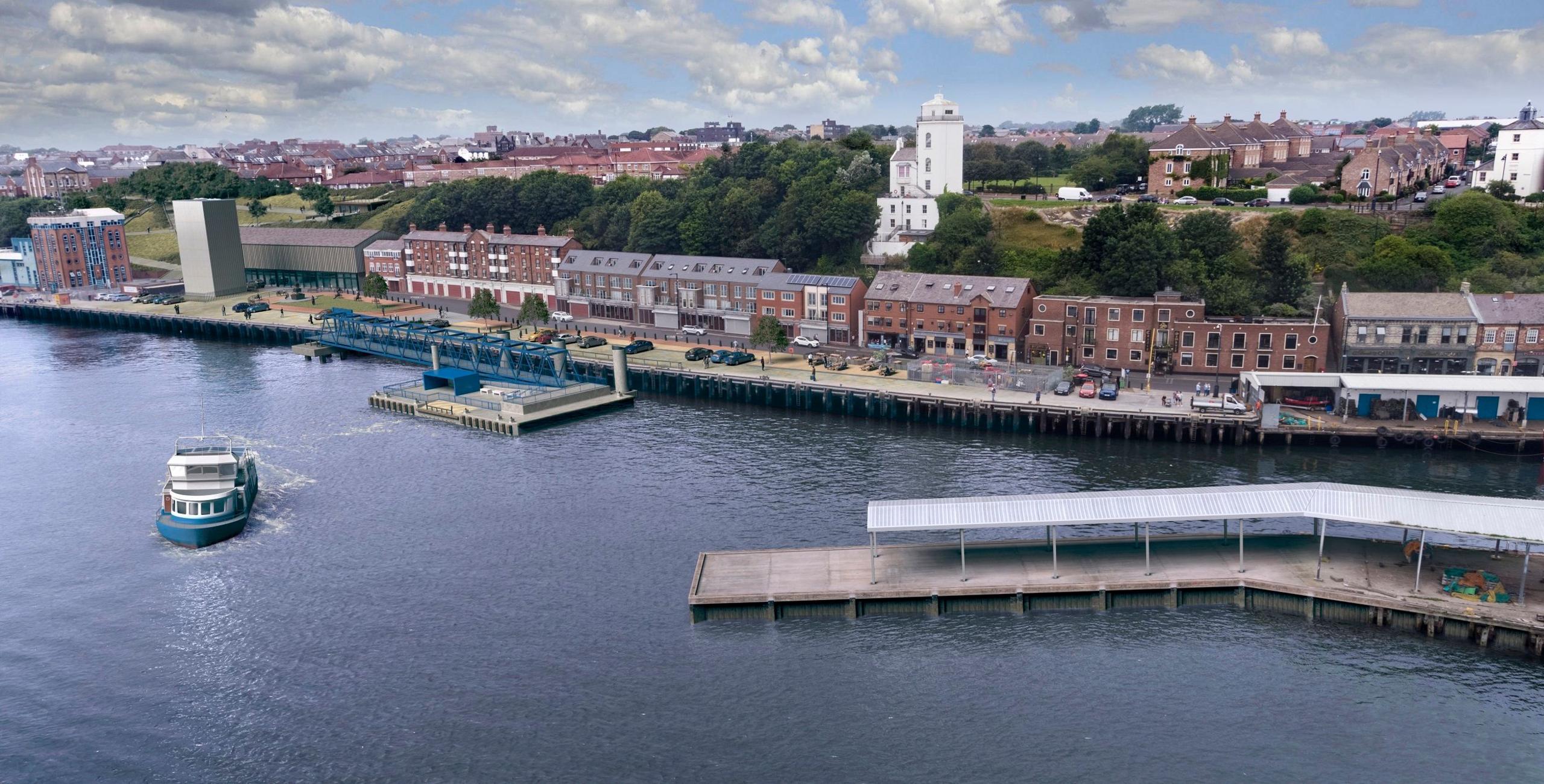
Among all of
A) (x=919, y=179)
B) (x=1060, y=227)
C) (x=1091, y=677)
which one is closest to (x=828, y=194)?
(x=919, y=179)

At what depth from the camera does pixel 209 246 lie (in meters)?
134

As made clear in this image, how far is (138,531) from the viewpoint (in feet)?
181

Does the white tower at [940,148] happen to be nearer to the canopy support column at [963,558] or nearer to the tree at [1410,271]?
the tree at [1410,271]

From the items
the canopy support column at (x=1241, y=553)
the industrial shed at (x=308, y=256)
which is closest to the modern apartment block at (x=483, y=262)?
the industrial shed at (x=308, y=256)

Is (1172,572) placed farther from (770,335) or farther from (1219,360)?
(770,335)

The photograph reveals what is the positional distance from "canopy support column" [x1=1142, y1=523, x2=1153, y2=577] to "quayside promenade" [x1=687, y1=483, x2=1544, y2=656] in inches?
4.0

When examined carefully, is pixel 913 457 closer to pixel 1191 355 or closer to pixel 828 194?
pixel 1191 355

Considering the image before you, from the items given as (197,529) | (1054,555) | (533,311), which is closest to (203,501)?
(197,529)

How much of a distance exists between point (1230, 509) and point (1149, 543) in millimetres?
4343

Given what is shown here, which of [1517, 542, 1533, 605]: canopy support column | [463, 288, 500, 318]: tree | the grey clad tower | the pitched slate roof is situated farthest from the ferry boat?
the grey clad tower

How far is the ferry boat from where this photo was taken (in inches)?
2077

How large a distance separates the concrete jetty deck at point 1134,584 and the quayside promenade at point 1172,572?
7 cm

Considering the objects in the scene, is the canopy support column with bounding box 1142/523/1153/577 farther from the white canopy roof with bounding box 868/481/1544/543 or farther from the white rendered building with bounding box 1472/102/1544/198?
the white rendered building with bounding box 1472/102/1544/198

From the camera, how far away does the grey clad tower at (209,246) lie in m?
135
